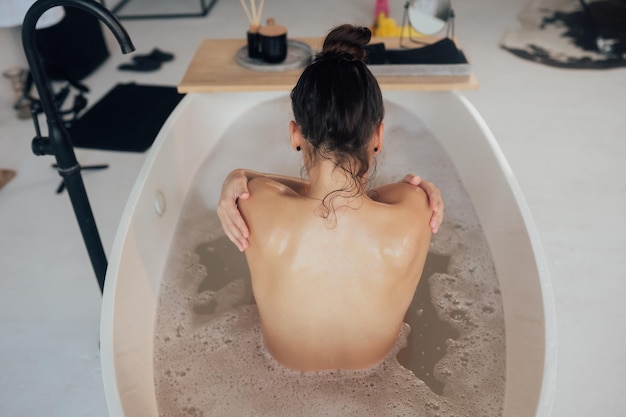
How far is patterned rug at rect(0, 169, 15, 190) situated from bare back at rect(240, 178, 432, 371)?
174 centimetres

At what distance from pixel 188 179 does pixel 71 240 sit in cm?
55

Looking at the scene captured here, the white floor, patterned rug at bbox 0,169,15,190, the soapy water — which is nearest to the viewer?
the soapy water

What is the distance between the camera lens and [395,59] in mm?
1989

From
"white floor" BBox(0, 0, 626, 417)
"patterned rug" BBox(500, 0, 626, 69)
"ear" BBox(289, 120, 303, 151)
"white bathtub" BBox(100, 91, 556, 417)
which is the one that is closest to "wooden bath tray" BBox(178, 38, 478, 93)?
"white bathtub" BBox(100, 91, 556, 417)

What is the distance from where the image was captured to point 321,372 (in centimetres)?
132

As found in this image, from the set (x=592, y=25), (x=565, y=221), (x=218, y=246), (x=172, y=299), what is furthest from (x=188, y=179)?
(x=592, y=25)

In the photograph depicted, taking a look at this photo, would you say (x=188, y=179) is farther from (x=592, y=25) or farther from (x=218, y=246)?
(x=592, y=25)

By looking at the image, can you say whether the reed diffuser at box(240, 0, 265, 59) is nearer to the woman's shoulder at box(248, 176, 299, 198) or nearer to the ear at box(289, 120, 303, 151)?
the woman's shoulder at box(248, 176, 299, 198)

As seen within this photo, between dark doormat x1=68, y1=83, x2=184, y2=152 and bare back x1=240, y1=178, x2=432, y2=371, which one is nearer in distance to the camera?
bare back x1=240, y1=178, x2=432, y2=371

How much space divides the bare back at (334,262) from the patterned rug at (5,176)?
5.71 feet

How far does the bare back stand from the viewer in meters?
1.04

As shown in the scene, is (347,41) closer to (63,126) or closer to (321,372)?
(63,126)

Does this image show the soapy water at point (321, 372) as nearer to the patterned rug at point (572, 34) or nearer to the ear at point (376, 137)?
the ear at point (376, 137)

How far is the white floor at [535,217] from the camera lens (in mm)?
1555
